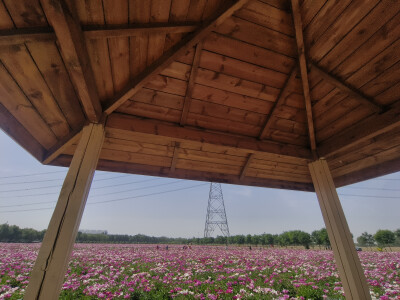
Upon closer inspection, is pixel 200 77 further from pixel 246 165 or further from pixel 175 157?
pixel 246 165

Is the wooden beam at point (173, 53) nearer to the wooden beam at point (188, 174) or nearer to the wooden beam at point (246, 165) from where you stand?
the wooden beam at point (188, 174)

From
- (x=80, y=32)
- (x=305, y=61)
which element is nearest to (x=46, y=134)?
(x=80, y=32)

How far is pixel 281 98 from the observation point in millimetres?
2270

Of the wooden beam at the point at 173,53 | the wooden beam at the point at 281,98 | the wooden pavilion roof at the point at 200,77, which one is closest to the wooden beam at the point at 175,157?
the wooden pavilion roof at the point at 200,77

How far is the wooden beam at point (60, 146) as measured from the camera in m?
2.15

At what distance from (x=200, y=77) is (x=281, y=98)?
98 centimetres

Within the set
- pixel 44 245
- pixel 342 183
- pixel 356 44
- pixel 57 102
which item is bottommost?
pixel 44 245

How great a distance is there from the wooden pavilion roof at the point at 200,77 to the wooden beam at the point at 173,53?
1 centimetres

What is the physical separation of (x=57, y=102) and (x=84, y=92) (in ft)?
1.95

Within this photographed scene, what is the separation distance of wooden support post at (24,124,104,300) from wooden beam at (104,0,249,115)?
32 centimetres

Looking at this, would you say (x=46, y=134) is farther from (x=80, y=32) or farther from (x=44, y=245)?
(x=80, y=32)

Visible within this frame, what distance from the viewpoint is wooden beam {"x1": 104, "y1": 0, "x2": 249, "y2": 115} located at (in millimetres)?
1613

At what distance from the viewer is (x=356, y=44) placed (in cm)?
178

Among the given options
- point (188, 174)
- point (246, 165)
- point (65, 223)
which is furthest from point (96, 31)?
point (246, 165)
